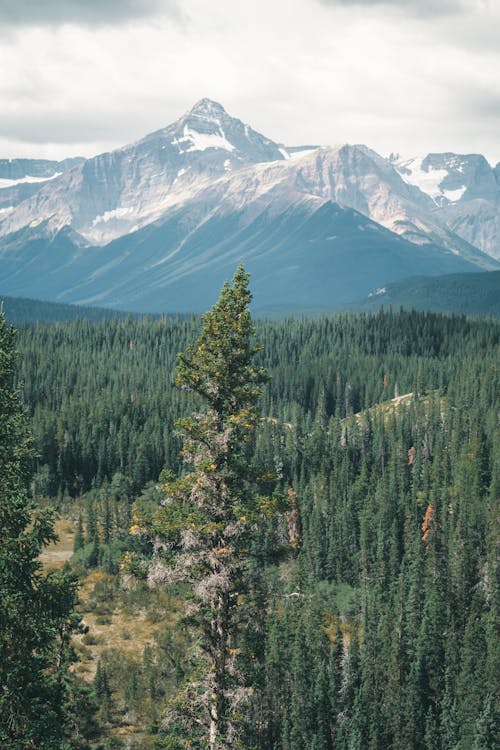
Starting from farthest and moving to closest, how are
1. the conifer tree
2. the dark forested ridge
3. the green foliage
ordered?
the dark forested ridge → the conifer tree → the green foliage

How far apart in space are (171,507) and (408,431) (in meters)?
173

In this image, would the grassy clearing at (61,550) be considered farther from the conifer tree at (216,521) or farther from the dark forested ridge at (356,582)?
the conifer tree at (216,521)

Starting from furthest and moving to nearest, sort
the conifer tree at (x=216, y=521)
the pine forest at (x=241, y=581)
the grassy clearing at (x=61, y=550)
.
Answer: the grassy clearing at (x=61, y=550), the pine forest at (x=241, y=581), the conifer tree at (x=216, y=521)

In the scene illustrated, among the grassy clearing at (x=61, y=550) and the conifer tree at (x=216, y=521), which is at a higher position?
the conifer tree at (x=216, y=521)

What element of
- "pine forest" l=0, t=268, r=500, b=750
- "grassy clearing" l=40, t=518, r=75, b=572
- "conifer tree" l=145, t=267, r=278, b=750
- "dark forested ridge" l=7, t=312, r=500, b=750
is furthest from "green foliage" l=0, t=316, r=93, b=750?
"grassy clearing" l=40, t=518, r=75, b=572

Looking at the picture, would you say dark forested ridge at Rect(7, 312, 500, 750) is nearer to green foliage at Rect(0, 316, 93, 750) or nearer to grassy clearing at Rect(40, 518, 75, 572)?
green foliage at Rect(0, 316, 93, 750)

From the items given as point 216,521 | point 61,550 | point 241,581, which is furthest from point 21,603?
point 61,550

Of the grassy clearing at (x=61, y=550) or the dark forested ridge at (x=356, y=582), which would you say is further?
the grassy clearing at (x=61, y=550)

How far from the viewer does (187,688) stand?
89.1 feet

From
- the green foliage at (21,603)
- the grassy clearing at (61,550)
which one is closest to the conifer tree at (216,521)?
the green foliage at (21,603)

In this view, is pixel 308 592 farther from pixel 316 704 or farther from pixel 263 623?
pixel 263 623

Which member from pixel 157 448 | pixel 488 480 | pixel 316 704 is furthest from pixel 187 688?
pixel 157 448

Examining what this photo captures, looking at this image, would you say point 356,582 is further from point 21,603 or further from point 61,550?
point 21,603

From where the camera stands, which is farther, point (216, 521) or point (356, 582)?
A: point (356, 582)
